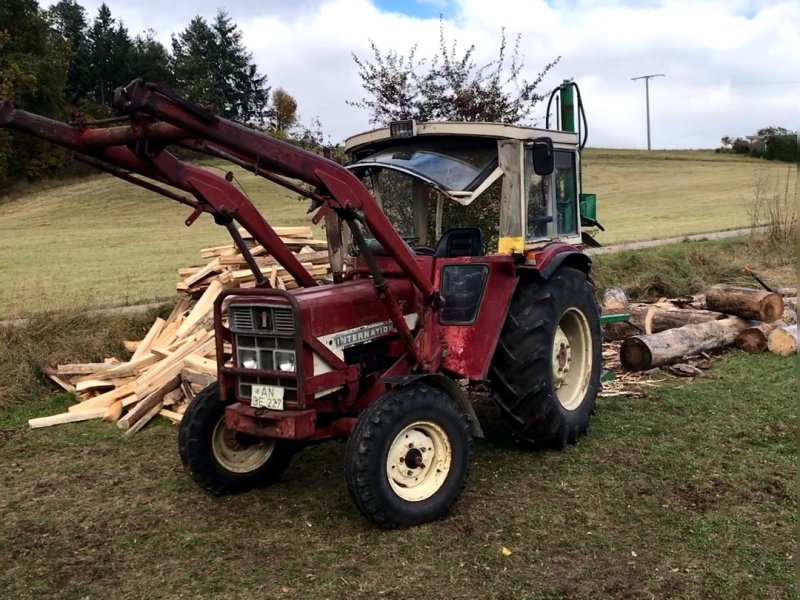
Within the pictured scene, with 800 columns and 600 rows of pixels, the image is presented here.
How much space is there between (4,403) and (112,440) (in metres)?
1.69

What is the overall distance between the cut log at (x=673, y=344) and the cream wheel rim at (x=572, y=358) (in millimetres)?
2102

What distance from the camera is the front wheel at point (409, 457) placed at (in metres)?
4.28

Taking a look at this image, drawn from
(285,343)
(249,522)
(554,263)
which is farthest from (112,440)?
(554,263)

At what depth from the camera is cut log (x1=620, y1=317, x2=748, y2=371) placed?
8.04 metres

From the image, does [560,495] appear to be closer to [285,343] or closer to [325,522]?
[325,522]

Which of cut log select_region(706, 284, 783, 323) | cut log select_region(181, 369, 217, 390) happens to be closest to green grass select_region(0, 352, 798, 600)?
cut log select_region(181, 369, 217, 390)

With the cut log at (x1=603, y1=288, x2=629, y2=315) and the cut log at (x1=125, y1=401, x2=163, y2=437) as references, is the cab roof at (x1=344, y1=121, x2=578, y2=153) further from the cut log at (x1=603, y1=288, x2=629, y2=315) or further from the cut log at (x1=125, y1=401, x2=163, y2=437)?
the cut log at (x1=603, y1=288, x2=629, y2=315)

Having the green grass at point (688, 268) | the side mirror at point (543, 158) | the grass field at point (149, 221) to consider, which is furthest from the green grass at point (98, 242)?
the green grass at point (688, 268)

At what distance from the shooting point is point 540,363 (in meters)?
5.31

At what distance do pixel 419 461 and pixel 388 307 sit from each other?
37.7 inches

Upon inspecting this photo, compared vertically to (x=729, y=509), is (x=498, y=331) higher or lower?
higher

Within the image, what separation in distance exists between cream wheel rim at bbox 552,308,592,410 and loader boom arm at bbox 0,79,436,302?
1820 mm

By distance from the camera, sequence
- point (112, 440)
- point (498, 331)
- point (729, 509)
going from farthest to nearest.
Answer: point (112, 440), point (498, 331), point (729, 509)

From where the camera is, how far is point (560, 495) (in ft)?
16.1
